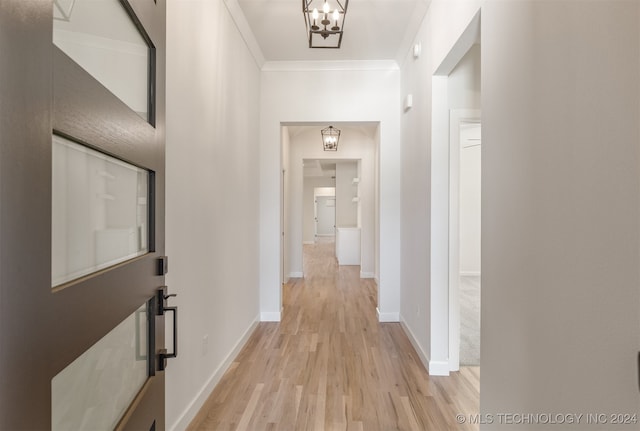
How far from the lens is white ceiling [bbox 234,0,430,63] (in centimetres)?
293

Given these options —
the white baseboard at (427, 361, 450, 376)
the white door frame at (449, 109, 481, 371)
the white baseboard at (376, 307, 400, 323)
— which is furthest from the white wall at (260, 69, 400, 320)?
the white baseboard at (427, 361, 450, 376)

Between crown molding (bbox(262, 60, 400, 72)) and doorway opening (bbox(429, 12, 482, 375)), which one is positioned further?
crown molding (bbox(262, 60, 400, 72))

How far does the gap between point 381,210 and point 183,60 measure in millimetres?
2730

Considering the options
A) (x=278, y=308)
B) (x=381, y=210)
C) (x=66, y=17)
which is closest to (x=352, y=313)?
(x=278, y=308)

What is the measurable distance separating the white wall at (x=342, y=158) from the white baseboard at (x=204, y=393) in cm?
360

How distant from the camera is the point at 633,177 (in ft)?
2.81

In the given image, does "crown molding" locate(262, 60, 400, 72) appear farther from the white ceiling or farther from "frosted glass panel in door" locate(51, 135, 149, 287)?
"frosted glass panel in door" locate(51, 135, 149, 287)

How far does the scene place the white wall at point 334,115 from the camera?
13.2 ft

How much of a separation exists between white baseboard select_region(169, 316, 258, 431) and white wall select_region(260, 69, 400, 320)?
107 cm

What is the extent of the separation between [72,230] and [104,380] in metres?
0.42

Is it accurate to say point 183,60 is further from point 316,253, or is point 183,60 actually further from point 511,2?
point 316,253

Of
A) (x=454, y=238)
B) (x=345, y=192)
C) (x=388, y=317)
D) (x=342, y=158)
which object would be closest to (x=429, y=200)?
(x=454, y=238)

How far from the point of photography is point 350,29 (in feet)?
10.8

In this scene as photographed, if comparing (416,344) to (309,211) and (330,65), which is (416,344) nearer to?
(330,65)
